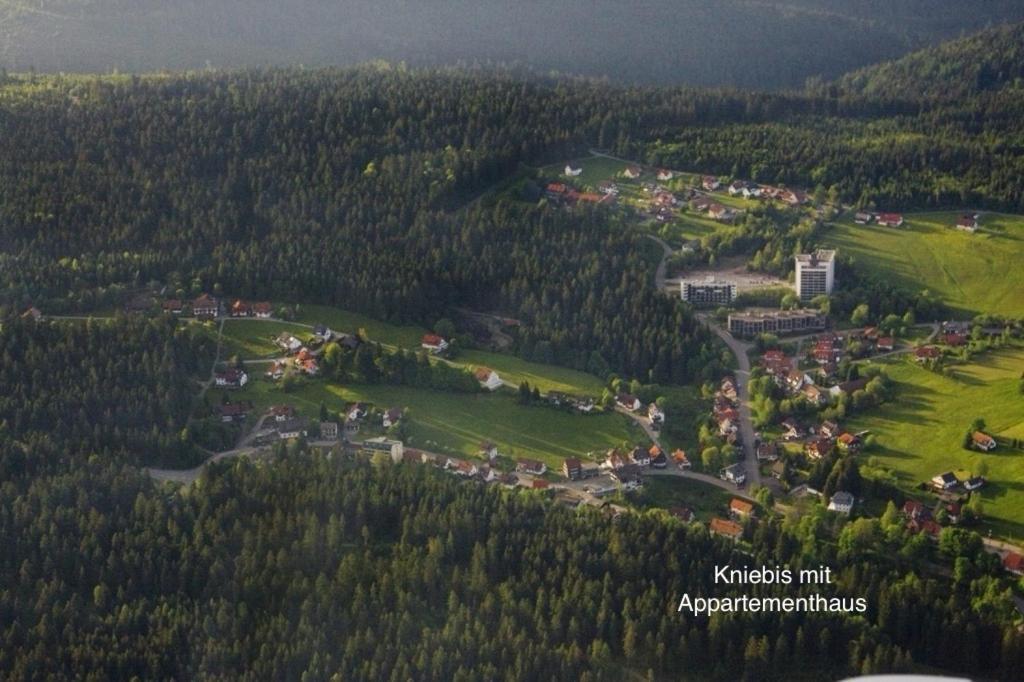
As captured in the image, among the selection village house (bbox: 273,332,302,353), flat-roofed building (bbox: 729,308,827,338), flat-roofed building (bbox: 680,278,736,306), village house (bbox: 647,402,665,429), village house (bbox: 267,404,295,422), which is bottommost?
village house (bbox: 267,404,295,422)

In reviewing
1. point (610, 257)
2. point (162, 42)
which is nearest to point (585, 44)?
point (162, 42)

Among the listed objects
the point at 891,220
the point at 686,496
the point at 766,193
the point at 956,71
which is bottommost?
the point at 686,496

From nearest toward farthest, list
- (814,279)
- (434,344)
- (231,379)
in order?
(231,379), (434,344), (814,279)

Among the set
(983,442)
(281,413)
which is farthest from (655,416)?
(281,413)

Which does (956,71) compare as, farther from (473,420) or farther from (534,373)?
(473,420)

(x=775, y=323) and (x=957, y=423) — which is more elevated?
(x=775, y=323)

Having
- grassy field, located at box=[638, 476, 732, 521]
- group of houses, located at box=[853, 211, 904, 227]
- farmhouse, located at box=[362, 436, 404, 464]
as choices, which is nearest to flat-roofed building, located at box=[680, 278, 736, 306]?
group of houses, located at box=[853, 211, 904, 227]

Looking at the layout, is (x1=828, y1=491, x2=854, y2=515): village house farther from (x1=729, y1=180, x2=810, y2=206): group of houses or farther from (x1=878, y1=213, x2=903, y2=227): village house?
(x1=729, y1=180, x2=810, y2=206): group of houses
